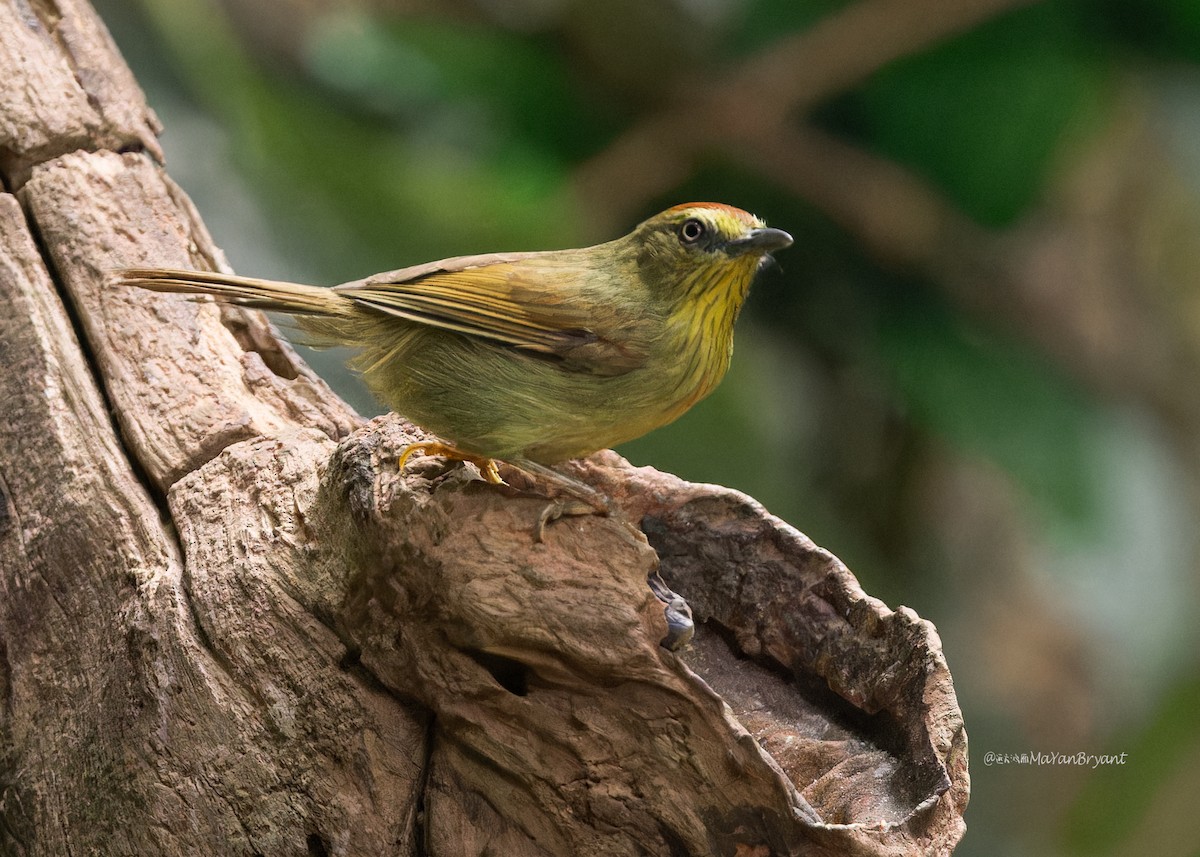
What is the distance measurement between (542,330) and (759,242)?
1.90ft

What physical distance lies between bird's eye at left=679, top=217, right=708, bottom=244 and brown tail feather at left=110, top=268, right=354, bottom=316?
859 millimetres

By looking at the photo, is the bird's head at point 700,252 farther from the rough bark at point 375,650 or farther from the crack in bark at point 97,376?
the crack in bark at point 97,376

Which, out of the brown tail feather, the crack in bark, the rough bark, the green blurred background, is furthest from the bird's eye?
the green blurred background

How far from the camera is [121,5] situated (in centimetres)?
609

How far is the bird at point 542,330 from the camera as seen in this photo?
298cm

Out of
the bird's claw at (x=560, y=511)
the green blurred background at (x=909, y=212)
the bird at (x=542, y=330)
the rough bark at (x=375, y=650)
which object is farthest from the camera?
the green blurred background at (x=909, y=212)

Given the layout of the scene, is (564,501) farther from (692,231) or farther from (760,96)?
(760,96)

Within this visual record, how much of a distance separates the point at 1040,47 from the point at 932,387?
6.18 feet

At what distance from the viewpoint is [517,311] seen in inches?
120

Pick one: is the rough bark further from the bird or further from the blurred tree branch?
the blurred tree branch

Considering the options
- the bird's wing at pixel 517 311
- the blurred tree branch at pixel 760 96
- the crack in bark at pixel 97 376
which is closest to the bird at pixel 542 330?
the bird's wing at pixel 517 311

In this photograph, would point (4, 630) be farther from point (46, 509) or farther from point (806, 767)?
point (806, 767)

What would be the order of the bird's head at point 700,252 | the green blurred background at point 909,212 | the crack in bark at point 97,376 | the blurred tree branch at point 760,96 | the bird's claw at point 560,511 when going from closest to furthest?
the bird's claw at point 560,511, the bird's head at point 700,252, the crack in bark at point 97,376, the green blurred background at point 909,212, the blurred tree branch at point 760,96

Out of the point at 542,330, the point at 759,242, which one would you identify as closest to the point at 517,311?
the point at 542,330
